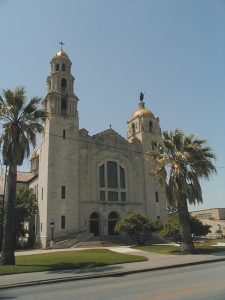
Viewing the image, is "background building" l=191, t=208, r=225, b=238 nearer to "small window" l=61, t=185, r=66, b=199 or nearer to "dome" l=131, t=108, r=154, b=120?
"dome" l=131, t=108, r=154, b=120

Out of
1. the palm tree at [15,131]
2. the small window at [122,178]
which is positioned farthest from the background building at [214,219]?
the palm tree at [15,131]

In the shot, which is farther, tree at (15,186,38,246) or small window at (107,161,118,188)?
small window at (107,161,118,188)

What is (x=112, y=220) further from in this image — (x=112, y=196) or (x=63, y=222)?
(x=63, y=222)

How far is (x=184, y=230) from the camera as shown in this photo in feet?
94.6

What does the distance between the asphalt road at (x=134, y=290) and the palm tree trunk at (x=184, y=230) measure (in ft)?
41.5

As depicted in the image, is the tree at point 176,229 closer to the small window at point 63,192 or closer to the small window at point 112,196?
the small window at point 63,192

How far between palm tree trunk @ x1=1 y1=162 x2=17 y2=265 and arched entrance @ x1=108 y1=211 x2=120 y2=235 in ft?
112

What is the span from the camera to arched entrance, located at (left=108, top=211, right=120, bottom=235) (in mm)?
55978

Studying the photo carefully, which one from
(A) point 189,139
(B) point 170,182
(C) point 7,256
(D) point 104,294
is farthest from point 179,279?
(A) point 189,139

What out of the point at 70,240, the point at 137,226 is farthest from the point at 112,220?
the point at 137,226

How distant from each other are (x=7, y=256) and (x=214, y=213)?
312 ft

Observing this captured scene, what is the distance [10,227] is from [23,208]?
95.5 feet

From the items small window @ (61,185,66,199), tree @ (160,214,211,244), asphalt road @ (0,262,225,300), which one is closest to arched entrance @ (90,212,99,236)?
small window @ (61,185,66,199)

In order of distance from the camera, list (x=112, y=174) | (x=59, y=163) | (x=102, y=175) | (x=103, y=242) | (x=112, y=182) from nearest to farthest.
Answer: (x=103, y=242) → (x=59, y=163) → (x=102, y=175) → (x=112, y=182) → (x=112, y=174)
